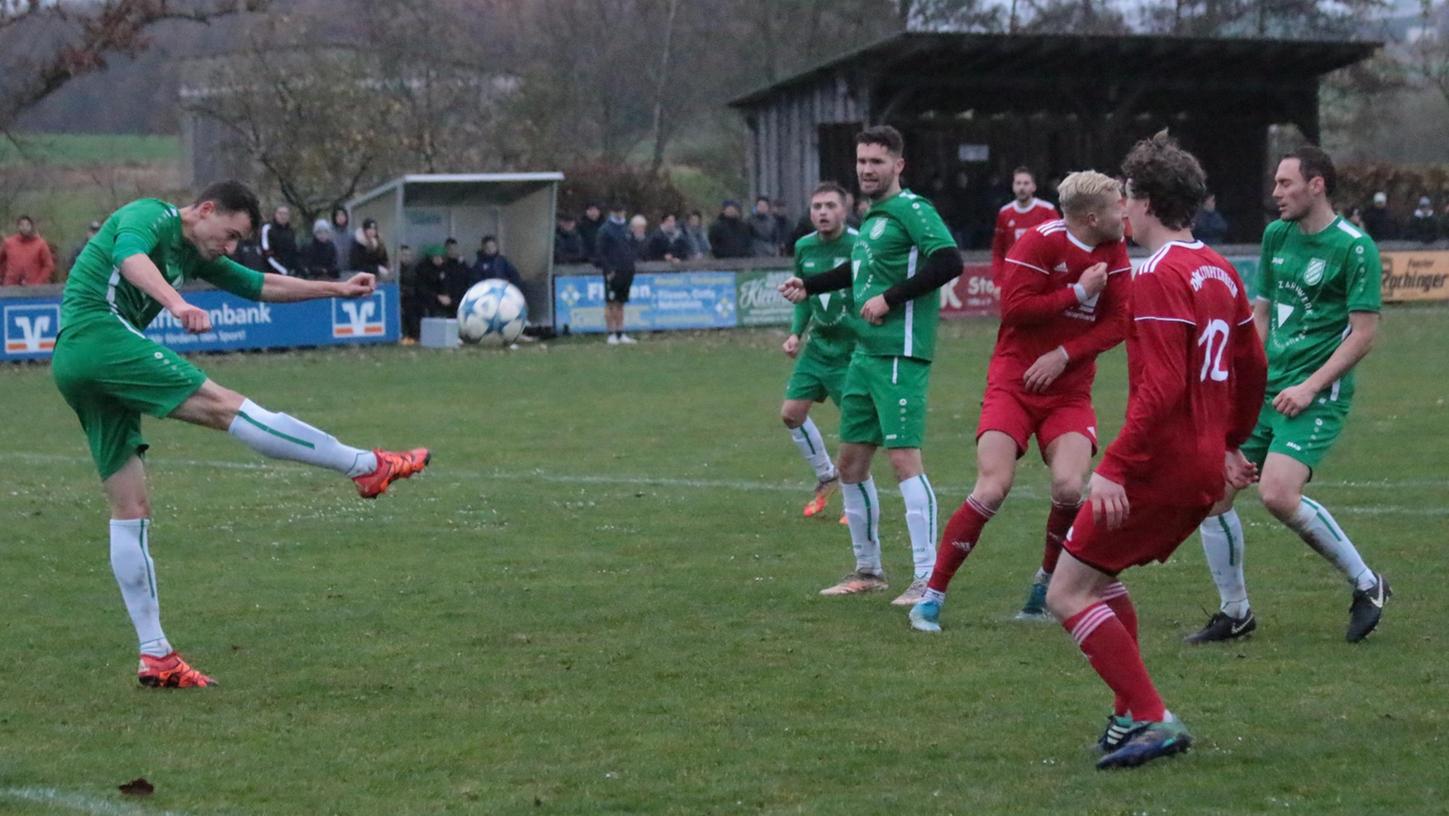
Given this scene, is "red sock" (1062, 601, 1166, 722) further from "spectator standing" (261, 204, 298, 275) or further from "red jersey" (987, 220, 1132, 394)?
"spectator standing" (261, 204, 298, 275)

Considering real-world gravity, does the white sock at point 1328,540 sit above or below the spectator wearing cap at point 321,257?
below

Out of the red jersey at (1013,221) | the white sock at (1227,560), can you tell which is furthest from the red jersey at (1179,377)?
the red jersey at (1013,221)

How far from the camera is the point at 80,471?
12.8m

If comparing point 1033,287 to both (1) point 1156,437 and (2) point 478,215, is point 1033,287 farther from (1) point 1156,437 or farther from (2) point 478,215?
(2) point 478,215

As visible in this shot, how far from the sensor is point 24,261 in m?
23.1

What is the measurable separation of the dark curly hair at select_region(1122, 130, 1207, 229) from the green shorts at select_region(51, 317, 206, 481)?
3.29 metres

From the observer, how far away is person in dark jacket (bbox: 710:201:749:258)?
90.9 ft

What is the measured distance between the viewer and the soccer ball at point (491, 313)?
75.1 feet

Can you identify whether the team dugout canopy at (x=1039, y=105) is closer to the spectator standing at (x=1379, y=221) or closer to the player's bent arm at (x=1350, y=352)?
the spectator standing at (x=1379, y=221)

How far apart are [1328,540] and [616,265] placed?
18.4 metres

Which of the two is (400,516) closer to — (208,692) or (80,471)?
(80,471)

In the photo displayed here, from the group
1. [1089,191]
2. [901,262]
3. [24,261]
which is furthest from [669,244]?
[1089,191]

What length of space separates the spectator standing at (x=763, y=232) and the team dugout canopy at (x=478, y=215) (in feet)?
11.8

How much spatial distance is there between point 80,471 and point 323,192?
2048 cm
